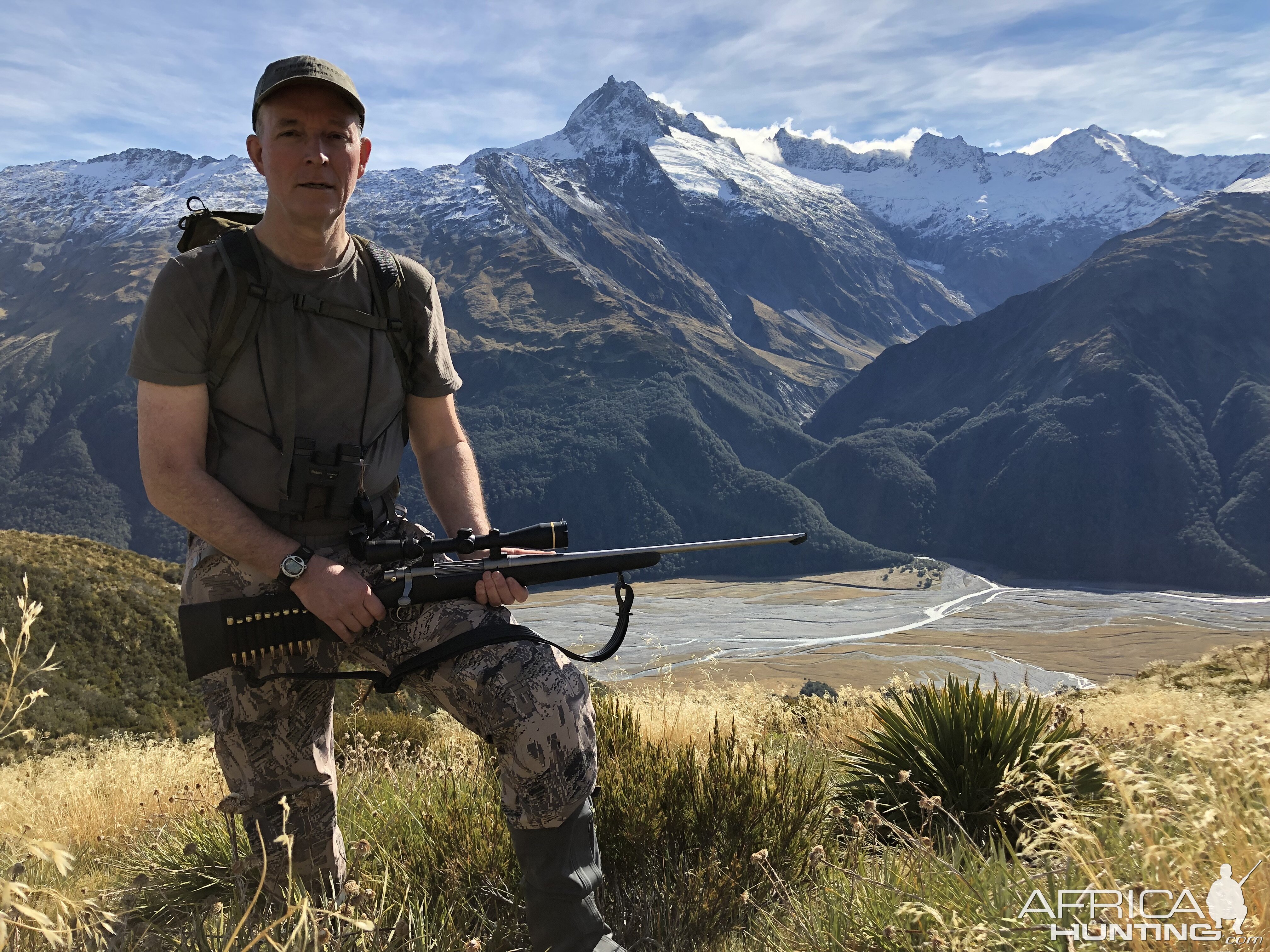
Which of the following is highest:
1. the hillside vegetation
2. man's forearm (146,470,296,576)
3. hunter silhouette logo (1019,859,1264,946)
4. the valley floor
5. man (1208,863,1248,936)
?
man's forearm (146,470,296,576)

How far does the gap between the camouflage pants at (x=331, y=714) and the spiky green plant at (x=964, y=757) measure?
1.99 metres

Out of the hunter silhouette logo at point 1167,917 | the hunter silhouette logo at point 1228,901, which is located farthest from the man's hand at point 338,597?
the hunter silhouette logo at point 1228,901

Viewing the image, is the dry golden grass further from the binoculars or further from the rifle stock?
the binoculars

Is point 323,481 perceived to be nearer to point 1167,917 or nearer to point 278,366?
point 278,366

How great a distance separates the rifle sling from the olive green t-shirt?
513 mm

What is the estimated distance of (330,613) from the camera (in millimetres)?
2510

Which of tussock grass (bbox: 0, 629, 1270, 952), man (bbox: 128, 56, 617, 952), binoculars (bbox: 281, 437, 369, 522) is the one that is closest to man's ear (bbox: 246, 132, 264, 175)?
man (bbox: 128, 56, 617, 952)

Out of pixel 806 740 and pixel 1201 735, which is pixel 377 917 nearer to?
pixel 1201 735

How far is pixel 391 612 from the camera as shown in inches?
103

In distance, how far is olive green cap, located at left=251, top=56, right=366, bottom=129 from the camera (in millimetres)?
2670

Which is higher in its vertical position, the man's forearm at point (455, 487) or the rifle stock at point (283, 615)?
the man's forearm at point (455, 487)

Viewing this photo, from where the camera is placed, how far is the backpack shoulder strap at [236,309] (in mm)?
2588

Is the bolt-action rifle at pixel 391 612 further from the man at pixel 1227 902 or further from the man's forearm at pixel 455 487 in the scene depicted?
the man at pixel 1227 902

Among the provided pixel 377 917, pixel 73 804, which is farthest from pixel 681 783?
pixel 73 804
